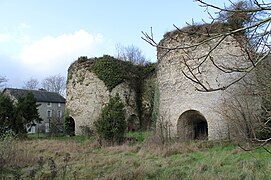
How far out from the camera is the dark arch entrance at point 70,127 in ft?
84.8

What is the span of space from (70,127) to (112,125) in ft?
34.8

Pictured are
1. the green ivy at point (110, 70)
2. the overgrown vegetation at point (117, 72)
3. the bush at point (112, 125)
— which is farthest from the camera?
the overgrown vegetation at point (117, 72)

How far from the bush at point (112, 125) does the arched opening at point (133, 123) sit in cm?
713

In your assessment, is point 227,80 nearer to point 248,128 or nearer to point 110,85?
point 248,128

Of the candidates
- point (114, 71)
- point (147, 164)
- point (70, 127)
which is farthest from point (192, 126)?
point (70, 127)

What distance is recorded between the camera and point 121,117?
16797 mm

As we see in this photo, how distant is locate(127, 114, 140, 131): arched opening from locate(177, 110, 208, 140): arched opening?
7000mm

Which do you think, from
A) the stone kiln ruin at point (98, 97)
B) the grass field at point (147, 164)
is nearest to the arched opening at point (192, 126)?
the grass field at point (147, 164)

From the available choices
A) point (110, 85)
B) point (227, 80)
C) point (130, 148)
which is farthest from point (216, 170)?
point (110, 85)

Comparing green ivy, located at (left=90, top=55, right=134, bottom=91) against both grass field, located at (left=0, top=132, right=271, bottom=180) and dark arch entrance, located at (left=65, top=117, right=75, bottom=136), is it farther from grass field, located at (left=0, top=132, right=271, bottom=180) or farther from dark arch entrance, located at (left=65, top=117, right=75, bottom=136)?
grass field, located at (left=0, top=132, right=271, bottom=180)

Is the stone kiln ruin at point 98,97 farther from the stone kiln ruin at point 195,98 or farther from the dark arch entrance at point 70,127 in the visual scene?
the dark arch entrance at point 70,127

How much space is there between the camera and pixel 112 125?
53.7 feet

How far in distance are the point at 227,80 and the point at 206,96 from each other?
53.7 inches

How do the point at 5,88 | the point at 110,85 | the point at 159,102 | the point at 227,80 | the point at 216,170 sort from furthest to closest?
the point at 5,88 < the point at 110,85 < the point at 159,102 < the point at 227,80 < the point at 216,170
